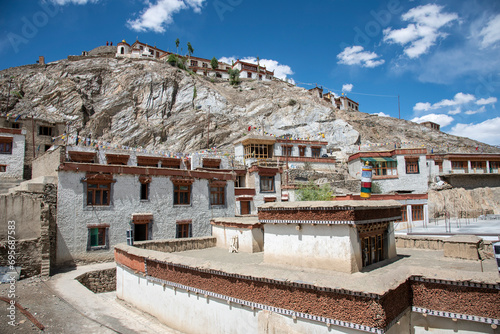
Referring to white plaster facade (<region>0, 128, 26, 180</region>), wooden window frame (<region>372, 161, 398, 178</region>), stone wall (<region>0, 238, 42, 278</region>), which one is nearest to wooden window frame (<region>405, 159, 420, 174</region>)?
wooden window frame (<region>372, 161, 398, 178</region>)

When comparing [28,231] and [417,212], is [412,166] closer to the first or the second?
[417,212]

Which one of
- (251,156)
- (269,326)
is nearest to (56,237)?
(269,326)

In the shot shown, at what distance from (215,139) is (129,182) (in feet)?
141

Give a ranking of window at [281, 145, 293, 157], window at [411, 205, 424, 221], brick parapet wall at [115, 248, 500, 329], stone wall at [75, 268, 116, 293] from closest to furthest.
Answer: brick parapet wall at [115, 248, 500, 329], stone wall at [75, 268, 116, 293], window at [411, 205, 424, 221], window at [281, 145, 293, 157]

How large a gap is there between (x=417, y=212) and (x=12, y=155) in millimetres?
45211

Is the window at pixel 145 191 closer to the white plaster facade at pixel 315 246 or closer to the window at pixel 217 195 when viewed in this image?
the window at pixel 217 195

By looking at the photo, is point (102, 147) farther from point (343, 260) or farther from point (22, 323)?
point (343, 260)

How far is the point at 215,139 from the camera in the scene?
6675 cm

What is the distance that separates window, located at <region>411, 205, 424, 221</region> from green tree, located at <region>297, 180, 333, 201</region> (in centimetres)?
837

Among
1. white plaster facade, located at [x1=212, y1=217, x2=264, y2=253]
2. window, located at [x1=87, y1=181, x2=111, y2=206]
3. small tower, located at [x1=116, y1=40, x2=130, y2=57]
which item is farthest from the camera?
small tower, located at [x1=116, y1=40, x2=130, y2=57]

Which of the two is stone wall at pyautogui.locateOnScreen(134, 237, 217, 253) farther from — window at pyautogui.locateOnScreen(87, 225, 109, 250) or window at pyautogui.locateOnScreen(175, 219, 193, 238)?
window at pyautogui.locateOnScreen(175, 219, 193, 238)

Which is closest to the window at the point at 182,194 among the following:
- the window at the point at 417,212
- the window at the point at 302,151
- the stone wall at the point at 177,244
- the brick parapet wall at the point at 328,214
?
the stone wall at the point at 177,244

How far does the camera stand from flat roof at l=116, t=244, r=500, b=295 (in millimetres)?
8562

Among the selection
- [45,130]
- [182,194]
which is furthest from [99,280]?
[45,130]
